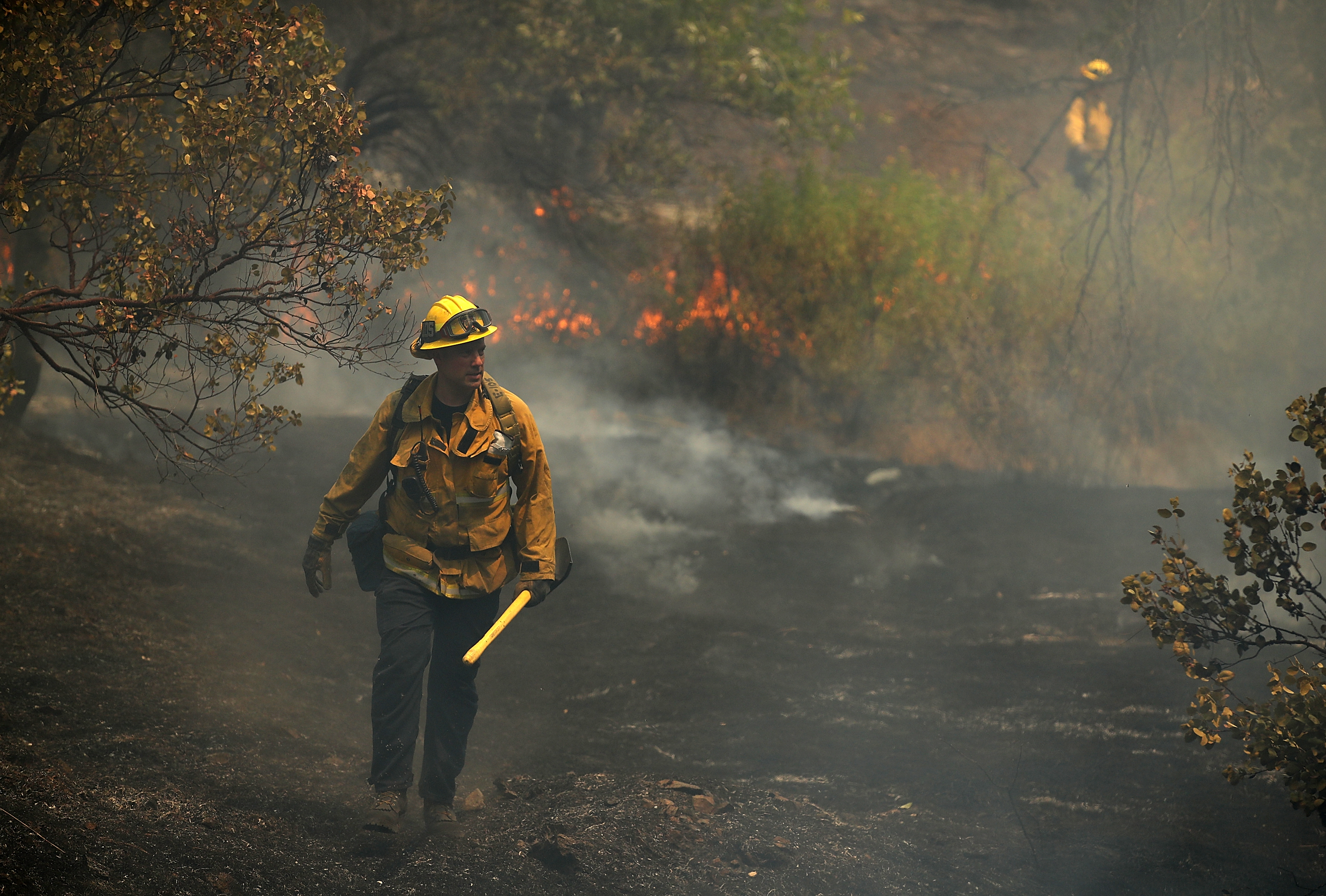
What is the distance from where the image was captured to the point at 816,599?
8.33 m

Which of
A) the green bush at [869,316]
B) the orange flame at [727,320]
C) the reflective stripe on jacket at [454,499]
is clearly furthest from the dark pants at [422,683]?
the orange flame at [727,320]

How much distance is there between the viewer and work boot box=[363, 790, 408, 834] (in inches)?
153

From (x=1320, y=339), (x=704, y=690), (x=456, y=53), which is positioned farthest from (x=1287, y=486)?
(x=1320, y=339)

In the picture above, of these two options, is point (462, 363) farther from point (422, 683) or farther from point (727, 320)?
point (727, 320)

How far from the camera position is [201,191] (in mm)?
4191

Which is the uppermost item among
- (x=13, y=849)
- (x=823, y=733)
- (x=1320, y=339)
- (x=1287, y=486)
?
(x=1320, y=339)

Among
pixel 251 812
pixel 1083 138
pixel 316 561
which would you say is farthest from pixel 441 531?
A: pixel 1083 138

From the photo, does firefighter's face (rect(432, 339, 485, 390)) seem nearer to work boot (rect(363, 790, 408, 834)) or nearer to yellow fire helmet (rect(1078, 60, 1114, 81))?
work boot (rect(363, 790, 408, 834))

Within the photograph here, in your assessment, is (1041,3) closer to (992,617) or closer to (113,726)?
(992,617)

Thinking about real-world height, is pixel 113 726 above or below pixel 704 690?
below

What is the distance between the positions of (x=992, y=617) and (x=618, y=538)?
3439mm

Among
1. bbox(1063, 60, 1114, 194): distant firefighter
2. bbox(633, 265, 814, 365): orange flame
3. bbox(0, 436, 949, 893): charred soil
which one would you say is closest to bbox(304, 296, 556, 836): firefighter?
bbox(0, 436, 949, 893): charred soil

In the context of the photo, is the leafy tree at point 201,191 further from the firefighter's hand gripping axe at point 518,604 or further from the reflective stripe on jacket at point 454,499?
the firefighter's hand gripping axe at point 518,604

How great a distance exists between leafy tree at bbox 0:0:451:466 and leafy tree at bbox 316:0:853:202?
8186 mm
